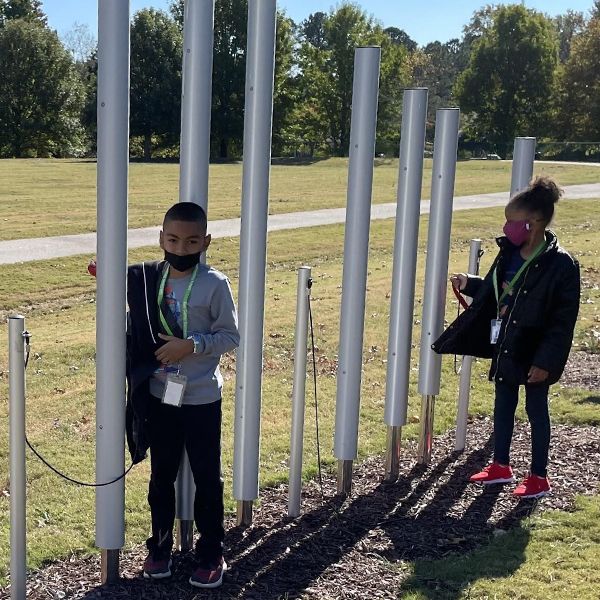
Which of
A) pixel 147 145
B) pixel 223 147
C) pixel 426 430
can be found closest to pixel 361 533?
pixel 426 430

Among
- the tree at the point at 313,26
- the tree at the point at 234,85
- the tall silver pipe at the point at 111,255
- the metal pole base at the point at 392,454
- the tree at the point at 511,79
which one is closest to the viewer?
the tall silver pipe at the point at 111,255

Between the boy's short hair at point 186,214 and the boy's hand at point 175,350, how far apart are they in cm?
45

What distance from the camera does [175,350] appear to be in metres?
3.40

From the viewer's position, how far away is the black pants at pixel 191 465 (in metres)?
3.60

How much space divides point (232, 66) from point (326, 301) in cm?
2672

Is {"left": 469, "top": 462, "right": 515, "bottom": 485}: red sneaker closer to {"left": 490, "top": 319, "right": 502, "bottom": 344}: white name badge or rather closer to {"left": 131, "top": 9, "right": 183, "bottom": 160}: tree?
{"left": 490, "top": 319, "right": 502, "bottom": 344}: white name badge

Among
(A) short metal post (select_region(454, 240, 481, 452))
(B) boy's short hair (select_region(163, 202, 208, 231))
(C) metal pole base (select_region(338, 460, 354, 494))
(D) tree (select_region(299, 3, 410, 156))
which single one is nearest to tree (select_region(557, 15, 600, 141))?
(D) tree (select_region(299, 3, 410, 156))

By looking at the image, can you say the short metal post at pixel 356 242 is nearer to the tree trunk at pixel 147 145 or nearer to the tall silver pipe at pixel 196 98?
the tall silver pipe at pixel 196 98

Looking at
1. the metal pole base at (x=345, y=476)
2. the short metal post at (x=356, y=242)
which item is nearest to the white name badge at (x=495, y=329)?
the short metal post at (x=356, y=242)

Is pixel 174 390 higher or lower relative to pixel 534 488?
higher

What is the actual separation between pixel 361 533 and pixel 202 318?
144cm

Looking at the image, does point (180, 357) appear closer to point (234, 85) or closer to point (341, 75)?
point (234, 85)

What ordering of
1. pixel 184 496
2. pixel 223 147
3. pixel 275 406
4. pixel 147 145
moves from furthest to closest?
pixel 147 145, pixel 223 147, pixel 275 406, pixel 184 496

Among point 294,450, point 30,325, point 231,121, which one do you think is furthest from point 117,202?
point 231,121
